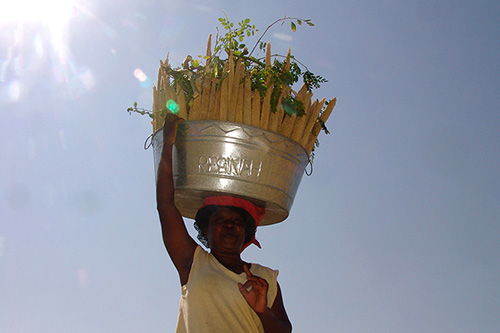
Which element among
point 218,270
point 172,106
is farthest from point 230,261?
point 172,106

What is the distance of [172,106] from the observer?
10.1 ft

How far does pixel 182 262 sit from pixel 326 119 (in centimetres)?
135

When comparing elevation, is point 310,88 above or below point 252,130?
above

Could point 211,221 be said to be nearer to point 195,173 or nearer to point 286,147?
point 195,173

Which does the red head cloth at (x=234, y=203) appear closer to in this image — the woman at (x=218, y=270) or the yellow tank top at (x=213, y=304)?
the woman at (x=218, y=270)

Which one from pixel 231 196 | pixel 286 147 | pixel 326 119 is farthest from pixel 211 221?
pixel 326 119

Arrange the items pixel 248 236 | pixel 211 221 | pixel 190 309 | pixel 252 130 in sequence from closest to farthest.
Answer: pixel 190 309
pixel 252 130
pixel 211 221
pixel 248 236

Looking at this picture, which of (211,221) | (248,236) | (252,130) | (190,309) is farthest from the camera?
(248,236)

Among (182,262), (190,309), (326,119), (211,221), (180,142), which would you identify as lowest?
(190,309)

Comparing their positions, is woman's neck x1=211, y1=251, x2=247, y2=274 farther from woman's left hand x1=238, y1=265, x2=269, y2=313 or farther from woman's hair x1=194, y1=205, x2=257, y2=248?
woman's left hand x1=238, y1=265, x2=269, y2=313

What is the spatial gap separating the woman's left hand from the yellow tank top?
0.41 feet

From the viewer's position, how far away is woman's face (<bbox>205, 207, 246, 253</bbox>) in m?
3.06

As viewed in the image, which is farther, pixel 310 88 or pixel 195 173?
pixel 310 88

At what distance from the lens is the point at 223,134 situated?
2.90 meters
